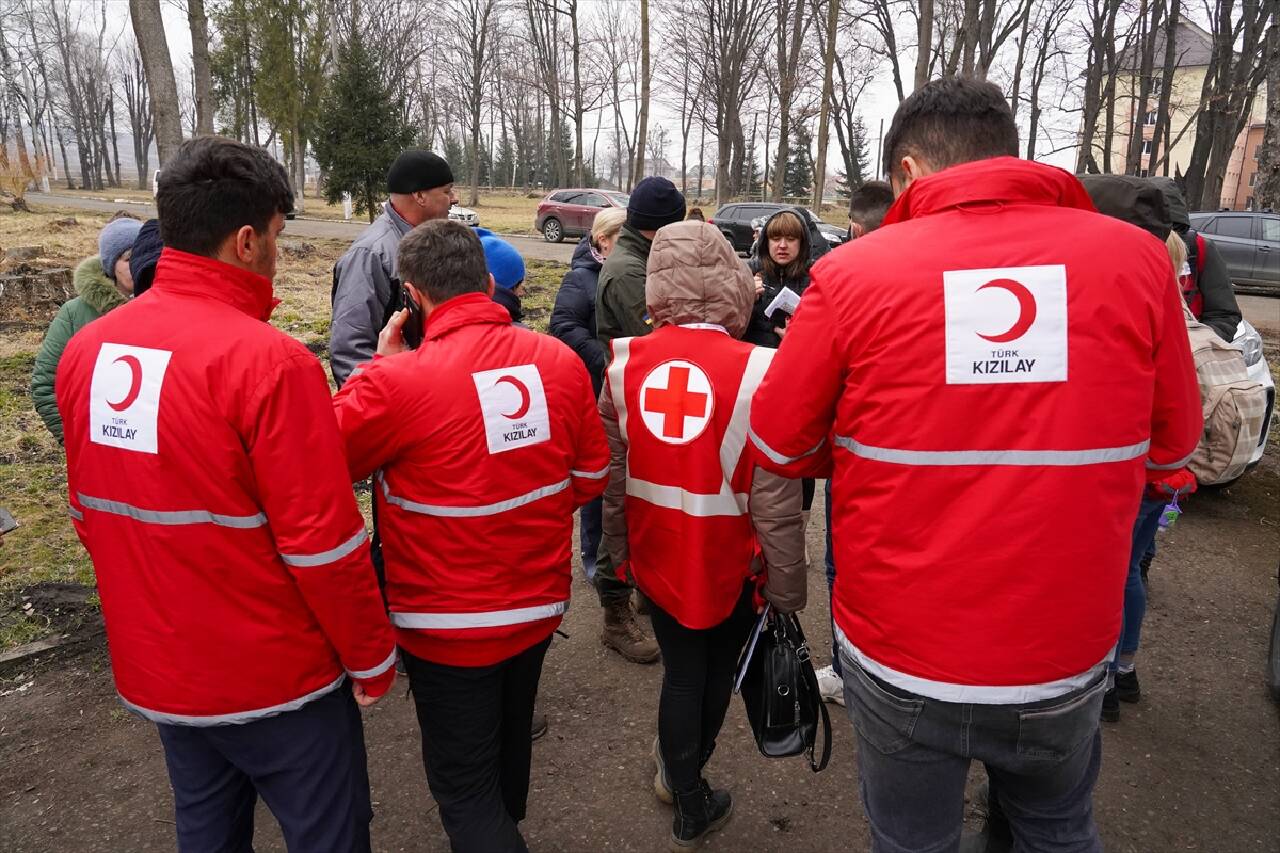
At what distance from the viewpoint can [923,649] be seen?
154cm

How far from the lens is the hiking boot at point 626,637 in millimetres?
3611

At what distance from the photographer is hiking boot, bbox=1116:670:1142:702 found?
3.32 meters

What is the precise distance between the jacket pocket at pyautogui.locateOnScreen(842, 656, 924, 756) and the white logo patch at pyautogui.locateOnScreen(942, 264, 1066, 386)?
0.65 m

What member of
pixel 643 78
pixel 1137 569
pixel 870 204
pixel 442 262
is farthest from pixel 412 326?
pixel 643 78

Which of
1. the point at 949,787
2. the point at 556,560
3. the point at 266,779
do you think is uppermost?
the point at 556,560

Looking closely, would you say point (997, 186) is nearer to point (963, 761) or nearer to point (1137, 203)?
point (963, 761)

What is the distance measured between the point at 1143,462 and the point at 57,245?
18920mm

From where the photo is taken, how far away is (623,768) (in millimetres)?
2941

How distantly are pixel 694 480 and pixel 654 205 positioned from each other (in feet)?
Result: 5.58

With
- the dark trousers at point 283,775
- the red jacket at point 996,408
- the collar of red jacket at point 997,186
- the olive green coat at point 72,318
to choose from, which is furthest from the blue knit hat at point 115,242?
the collar of red jacket at point 997,186

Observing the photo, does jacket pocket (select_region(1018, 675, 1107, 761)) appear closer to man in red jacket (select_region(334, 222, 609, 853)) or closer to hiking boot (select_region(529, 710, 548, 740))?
man in red jacket (select_region(334, 222, 609, 853))

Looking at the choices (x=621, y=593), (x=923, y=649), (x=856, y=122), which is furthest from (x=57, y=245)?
(x=856, y=122)

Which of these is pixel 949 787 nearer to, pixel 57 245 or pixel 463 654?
pixel 463 654

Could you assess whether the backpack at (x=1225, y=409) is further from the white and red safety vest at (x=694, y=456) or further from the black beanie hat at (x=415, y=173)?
the black beanie hat at (x=415, y=173)
